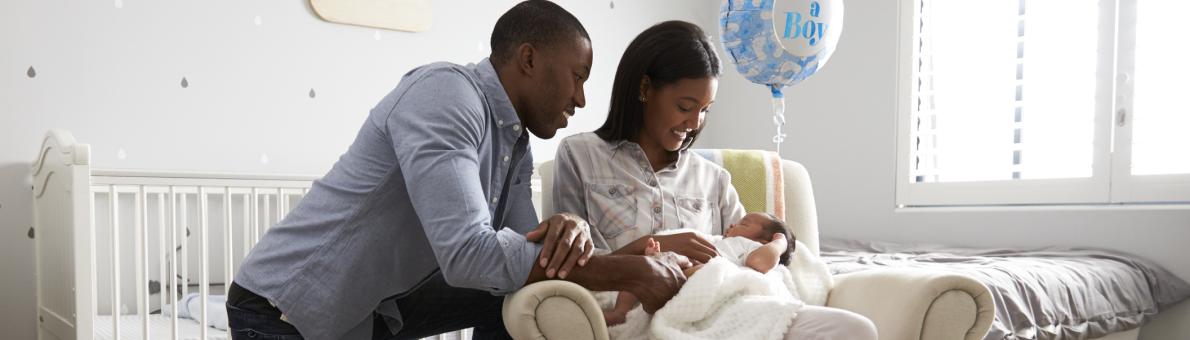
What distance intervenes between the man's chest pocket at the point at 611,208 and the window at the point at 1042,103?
1.81 meters

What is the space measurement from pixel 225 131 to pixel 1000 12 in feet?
7.99

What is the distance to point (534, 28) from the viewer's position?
1.31m

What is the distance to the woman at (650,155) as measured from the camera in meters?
1.64

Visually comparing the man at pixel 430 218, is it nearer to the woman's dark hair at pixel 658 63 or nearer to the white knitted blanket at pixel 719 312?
the white knitted blanket at pixel 719 312

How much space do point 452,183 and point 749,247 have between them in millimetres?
648

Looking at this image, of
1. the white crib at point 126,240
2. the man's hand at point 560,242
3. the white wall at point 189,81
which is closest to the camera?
the man's hand at point 560,242

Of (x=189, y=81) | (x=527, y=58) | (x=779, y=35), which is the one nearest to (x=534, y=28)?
(x=527, y=58)

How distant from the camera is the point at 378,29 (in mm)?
3221

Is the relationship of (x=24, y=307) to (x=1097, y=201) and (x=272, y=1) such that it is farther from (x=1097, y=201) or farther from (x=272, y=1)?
(x=1097, y=201)

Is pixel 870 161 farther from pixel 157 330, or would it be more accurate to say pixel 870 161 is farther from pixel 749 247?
pixel 157 330

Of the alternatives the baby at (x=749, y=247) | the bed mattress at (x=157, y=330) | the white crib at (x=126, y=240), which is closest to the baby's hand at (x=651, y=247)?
the baby at (x=749, y=247)

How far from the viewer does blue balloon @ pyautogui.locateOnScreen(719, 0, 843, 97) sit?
230 centimetres

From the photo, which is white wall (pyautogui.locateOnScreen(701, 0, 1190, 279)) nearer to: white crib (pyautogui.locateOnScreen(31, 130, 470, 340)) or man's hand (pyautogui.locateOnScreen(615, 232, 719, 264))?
white crib (pyautogui.locateOnScreen(31, 130, 470, 340))

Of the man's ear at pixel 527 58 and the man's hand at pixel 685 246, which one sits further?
the man's hand at pixel 685 246
